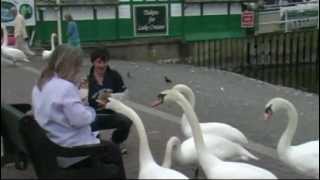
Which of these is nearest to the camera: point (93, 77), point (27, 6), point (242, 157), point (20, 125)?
point (20, 125)

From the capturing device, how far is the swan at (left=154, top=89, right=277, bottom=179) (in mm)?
5262

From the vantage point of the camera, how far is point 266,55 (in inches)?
1202

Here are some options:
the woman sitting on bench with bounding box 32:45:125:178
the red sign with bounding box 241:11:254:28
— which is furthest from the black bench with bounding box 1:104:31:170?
the red sign with bounding box 241:11:254:28

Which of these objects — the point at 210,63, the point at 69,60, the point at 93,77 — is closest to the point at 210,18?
the point at 210,63

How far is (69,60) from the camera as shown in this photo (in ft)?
18.7

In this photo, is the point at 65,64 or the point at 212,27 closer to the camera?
the point at 65,64

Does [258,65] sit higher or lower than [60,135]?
lower

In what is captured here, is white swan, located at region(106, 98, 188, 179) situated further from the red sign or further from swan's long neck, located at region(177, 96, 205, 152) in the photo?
the red sign

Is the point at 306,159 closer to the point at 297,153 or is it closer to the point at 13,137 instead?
the point at 297,153

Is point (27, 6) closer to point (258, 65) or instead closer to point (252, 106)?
point (258, 65)

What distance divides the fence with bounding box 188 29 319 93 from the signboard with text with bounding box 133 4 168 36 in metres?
1.36

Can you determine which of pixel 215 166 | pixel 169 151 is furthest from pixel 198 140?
pixel 215 166

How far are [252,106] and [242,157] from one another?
645cm

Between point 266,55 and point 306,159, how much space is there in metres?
→ 24.6
